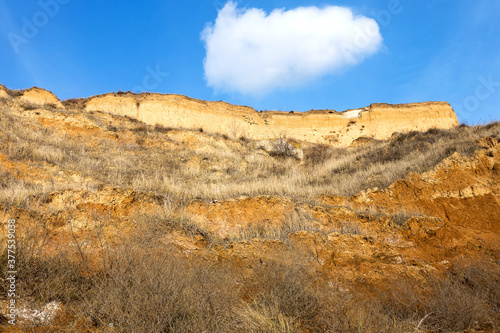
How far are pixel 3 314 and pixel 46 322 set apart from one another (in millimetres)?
431

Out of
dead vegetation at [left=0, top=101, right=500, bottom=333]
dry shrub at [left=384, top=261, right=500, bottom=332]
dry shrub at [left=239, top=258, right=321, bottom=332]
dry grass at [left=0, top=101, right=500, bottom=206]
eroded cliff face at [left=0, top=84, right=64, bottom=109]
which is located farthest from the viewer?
eroded cliff face at [left=0, top=84, right=64, bottom=109]

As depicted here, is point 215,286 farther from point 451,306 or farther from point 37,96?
point 37,96

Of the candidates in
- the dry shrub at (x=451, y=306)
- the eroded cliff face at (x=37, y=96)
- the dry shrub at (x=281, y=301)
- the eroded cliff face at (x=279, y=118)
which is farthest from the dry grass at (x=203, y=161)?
the dry shrub at (x=451, y=306)

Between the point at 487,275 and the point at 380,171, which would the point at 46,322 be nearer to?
the point at 487,275

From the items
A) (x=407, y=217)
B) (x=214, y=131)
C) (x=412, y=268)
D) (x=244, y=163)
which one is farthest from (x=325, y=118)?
(x=412, y=268)

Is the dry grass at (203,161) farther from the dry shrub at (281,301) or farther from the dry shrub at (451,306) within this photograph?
the dry shrub at (451,306)

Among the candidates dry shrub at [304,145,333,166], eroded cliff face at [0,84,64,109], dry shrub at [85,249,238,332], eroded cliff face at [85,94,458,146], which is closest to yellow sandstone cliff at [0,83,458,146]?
eroded cliff face at [85,94,458,146]

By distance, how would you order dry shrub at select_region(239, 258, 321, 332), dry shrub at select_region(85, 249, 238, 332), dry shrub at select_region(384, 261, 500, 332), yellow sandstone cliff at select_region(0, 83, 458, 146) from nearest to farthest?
dry shrub at select_region(85, 249, 238, 332), dry shrub at select_region(239, 258, 321, 332), dry shrub at select_region(384, 261, 500, 332), yellow sandstone cliff at select_region(0, 83, 458, 146)

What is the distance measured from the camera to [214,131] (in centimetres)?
2397

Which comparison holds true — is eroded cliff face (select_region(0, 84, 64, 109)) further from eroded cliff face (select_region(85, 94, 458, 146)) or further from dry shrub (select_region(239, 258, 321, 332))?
dry shrub (select_region(239, 258, 321, 332))

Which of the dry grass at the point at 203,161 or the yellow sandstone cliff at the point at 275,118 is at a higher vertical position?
the yellow sandstone cliff at the point at 275,118

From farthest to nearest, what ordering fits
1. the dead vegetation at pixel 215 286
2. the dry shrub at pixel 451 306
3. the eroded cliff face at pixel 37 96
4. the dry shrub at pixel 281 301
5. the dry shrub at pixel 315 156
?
1. the eroded cliff face at pixel 37 96
2. the dry shrub at pixel 315 156
3. the dry shrub at pixel 451 306
4. the dry shrub at pixel 281 301
5. the dead vegetation at pixel 215 286

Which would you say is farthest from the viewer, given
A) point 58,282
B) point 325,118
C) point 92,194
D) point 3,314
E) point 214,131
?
point 325,118

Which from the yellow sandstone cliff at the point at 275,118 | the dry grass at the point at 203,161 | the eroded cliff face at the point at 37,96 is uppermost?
the yellow sandstone cliff at the point at 275,118
